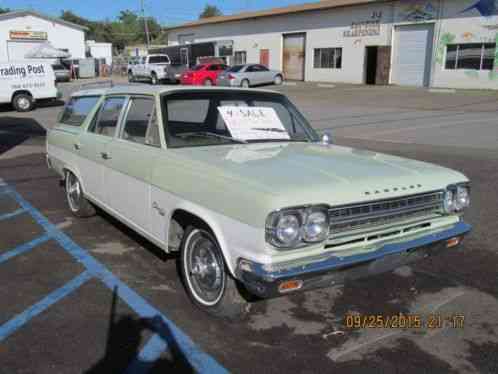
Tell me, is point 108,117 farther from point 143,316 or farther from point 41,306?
point 143,316

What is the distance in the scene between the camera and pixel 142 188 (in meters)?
4.13

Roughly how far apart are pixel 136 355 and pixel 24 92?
2036 cm

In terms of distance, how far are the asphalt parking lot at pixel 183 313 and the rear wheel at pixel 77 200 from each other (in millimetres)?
130

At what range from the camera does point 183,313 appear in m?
3.66

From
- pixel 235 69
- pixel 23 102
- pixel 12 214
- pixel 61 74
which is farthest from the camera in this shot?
pixel 61 74

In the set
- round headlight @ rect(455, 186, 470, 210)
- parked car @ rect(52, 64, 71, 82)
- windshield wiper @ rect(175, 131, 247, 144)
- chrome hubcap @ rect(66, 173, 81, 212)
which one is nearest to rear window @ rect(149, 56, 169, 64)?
parked car @ rect(52, 64, 71, 82)

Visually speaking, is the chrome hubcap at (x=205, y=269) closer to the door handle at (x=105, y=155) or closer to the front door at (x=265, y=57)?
the door handle at (x=105, y=155)

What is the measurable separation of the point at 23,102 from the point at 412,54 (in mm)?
22686

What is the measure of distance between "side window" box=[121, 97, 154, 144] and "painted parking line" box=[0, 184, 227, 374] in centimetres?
127

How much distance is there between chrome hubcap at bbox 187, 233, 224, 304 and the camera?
3.47 metres

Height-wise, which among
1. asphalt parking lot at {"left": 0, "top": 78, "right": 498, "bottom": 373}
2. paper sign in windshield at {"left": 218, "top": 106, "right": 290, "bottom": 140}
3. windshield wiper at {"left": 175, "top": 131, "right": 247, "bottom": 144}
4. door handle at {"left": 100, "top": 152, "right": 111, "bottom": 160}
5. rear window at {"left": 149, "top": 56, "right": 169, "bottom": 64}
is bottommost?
asphalt parking lot at {"left": 0, "top": 78, "right": 498, "bottom": 373}

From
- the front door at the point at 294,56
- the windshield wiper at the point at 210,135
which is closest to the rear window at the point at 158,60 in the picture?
the front door at the point at 294,56

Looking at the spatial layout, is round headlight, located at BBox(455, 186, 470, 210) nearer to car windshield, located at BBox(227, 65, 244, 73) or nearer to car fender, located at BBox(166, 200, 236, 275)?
car fender, located at BBox(166, 200, 236, 275)

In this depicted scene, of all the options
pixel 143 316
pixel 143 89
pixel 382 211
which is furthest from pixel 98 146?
pixel 382 211
